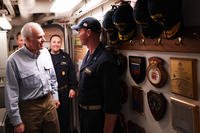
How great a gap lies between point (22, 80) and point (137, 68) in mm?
1235

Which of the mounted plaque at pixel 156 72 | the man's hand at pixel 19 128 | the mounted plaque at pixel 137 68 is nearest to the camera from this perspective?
the mounted plaque at pixel 156 72

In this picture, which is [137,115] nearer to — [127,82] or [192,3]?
[127,82]

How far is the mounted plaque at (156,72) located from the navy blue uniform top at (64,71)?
7.76 ft

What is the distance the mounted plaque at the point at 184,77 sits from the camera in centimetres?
129

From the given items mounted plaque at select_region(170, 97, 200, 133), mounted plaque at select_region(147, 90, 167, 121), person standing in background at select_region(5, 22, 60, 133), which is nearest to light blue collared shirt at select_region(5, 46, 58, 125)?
person standing in background at select_region(5, 22, 60, 133)

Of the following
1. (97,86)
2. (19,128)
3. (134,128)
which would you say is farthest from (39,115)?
(134,128)

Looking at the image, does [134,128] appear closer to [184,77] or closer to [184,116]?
[184,116]

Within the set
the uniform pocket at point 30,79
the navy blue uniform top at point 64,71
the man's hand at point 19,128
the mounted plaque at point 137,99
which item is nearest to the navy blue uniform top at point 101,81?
the mounted plaque at point 137,99

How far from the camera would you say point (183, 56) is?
1371 millimetres

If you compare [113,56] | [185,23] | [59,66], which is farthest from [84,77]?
[59,66]

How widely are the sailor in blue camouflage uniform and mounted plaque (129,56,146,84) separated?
14 centimetres

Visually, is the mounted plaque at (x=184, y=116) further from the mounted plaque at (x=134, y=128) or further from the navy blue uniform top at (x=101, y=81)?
the navy blue uniform top at (x=101, y=81)

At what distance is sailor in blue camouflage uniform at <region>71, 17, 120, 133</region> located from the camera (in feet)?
6.70

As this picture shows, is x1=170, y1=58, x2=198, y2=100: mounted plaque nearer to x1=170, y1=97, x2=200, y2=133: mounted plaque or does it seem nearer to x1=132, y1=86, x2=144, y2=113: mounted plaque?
x1=170, y1=97, x2=200, y2=133: mounted plaque
